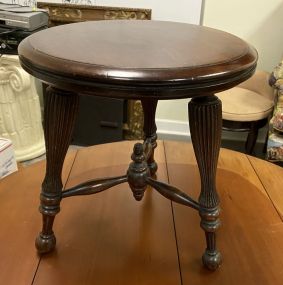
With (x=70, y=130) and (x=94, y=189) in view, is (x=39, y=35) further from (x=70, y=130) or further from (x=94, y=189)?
(x=94, y=189)

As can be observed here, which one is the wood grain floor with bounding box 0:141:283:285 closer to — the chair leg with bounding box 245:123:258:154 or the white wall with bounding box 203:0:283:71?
the chair leg with bounding box 245:123:258:154

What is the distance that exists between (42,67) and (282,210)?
2.24 feet

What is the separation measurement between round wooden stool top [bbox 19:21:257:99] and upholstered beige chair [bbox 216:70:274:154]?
77 centimetres

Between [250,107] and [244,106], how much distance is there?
0.08 ft

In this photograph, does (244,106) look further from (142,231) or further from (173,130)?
(142,231)

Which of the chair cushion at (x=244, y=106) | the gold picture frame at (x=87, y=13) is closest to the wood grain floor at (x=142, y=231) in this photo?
the chair cushion at (x=244, y=106)

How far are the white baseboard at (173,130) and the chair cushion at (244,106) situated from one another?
401mm

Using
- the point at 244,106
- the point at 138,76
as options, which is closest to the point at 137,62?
the point at 138,76

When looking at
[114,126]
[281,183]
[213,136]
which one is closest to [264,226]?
[281,183]

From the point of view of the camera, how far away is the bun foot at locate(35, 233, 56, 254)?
0.79m

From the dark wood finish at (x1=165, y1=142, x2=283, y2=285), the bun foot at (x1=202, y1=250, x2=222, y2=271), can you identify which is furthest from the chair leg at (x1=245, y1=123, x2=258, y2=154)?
the bun foot at (x1=202, y1=250, x2=222, y2=271)

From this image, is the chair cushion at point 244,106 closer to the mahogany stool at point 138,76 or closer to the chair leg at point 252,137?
the chair leg at point 252,137

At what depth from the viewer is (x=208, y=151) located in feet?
2.23

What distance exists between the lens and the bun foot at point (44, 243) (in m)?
0.79
